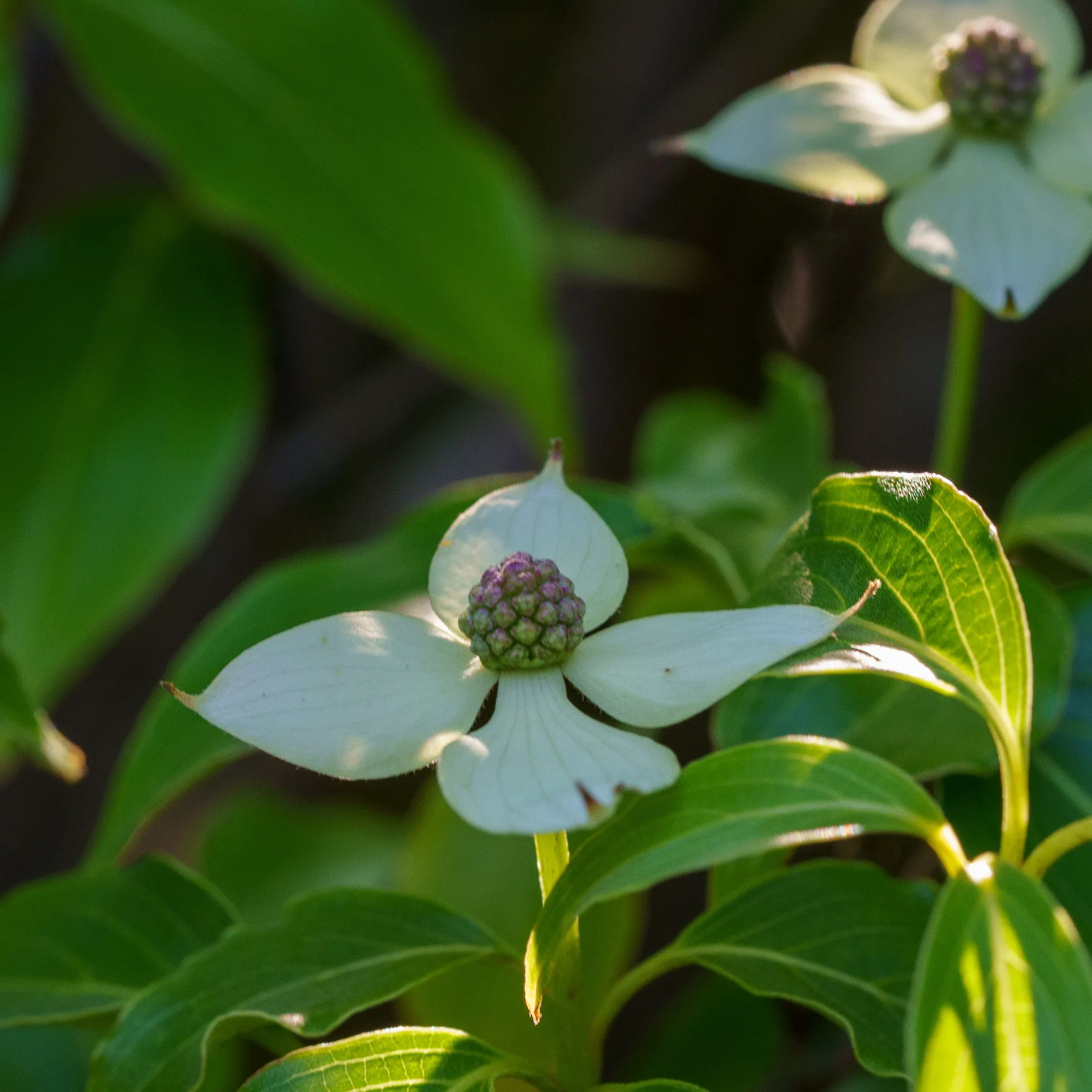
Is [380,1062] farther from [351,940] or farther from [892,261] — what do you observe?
[892,261]

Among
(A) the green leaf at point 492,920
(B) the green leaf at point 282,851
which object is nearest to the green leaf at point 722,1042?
(A) the green leaf at point 492,920

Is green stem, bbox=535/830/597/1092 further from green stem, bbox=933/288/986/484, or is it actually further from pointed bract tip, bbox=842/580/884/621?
green stem, bbox=933/288/986/484

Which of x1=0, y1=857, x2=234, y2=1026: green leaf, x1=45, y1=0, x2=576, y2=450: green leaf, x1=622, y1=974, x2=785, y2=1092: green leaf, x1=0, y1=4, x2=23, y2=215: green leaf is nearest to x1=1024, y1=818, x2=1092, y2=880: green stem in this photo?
x1=0, y1=857, x2=234, y2=1026: green leaf

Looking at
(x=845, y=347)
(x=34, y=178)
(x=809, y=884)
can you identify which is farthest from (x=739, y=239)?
(x=809, y=884)

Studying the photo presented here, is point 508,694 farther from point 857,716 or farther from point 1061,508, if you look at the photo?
point 1061,508

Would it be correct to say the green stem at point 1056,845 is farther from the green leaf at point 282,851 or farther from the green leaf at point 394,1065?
the green leaf at point 282,851

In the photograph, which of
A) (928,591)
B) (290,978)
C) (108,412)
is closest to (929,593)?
(928,591)

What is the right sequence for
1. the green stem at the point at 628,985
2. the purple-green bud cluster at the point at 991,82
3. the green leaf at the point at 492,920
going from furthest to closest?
1. the green leaf at the point at 492,920
2. the purple-green bud cluster at the point at 991,82
3. the green stem at the point at 628,985
